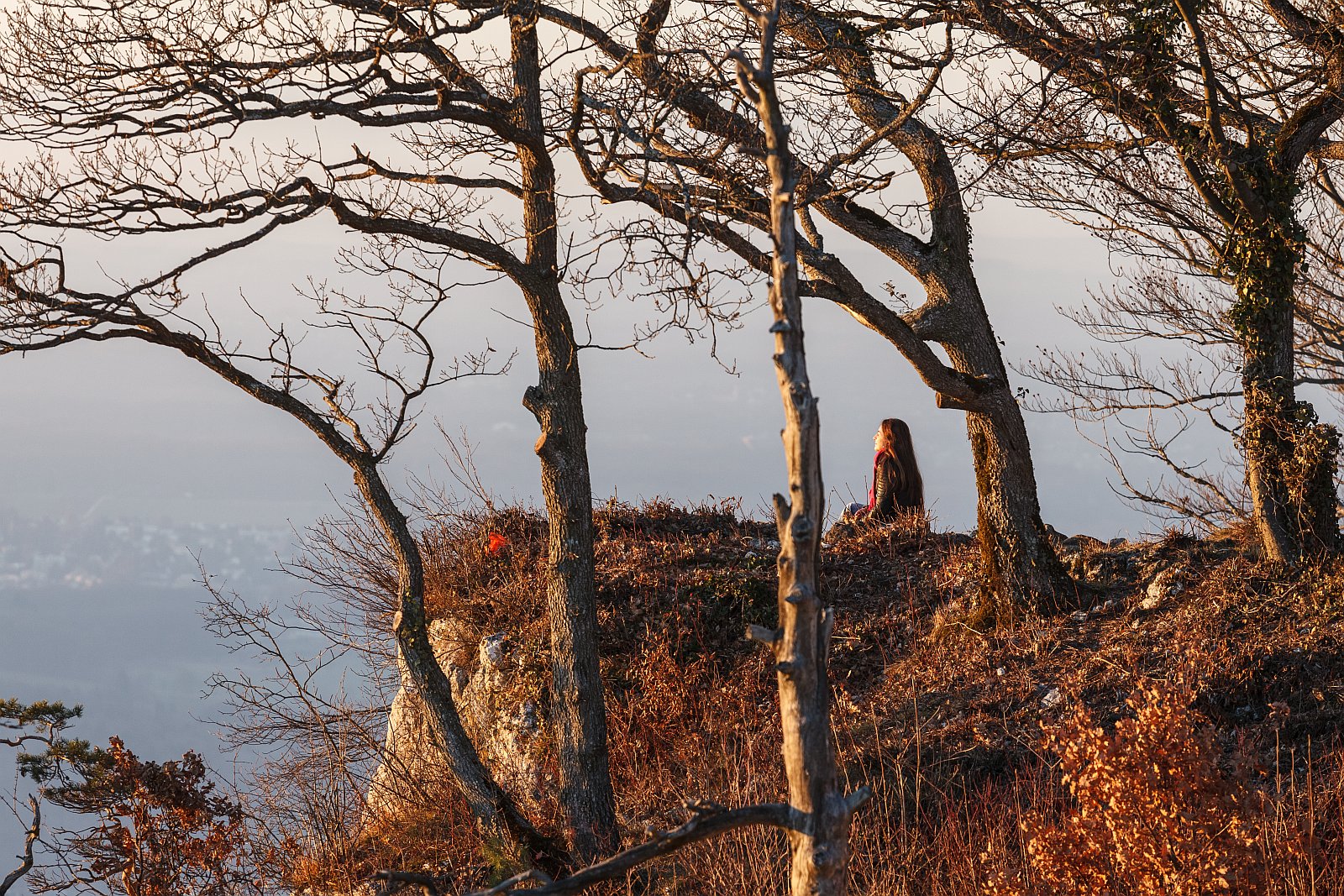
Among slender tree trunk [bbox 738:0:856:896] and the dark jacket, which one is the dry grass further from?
slender tree trunk [bbox 738:0:856:896]

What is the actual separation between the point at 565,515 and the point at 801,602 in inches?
183

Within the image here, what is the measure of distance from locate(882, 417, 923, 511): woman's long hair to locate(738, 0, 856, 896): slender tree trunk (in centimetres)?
950

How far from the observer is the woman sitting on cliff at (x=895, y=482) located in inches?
483

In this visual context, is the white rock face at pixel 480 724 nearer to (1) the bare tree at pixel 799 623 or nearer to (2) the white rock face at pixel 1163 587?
(2) the white rock face at pixel 1163 587

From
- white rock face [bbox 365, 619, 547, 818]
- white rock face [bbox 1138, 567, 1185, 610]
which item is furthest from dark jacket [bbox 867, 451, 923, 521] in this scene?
white rock face [bbox 365, 619, 547, 818]

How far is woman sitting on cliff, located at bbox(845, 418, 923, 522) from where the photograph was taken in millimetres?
12266

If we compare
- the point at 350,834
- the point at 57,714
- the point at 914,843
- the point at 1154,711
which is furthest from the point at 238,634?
the point at 1154,711

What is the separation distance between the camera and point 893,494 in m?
12.4

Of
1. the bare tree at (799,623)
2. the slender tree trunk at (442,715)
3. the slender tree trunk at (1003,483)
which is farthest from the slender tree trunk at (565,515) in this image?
the bare tree at (799,623)

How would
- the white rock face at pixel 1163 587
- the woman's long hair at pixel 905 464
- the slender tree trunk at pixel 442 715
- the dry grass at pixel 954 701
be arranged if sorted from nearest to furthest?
the dry grass at pixel 954 701 → the slender tree trunk at pixel 442 715 → the white rock face at pixel 1163 587 → the woman's long hair at pixel 905 464

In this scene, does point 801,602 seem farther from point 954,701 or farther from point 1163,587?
point 1163,587

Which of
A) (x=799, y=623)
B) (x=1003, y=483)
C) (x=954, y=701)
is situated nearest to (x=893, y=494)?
(x=1003, y=483)

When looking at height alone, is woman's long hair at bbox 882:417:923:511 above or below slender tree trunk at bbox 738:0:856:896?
above

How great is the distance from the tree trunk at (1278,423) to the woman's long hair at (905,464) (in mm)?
3694
